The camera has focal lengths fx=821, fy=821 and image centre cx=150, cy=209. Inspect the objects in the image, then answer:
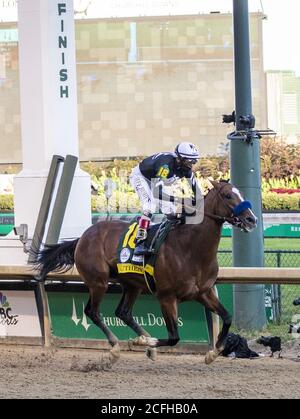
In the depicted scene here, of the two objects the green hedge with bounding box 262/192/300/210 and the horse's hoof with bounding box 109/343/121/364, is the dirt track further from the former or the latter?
the green hedge with bounding box 262/192/300/210

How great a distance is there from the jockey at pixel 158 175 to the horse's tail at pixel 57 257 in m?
0.87

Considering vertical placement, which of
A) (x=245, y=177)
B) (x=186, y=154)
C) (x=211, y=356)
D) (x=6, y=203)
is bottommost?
(x=211, y=356)

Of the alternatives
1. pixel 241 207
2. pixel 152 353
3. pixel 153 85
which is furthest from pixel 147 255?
pixel 153 85

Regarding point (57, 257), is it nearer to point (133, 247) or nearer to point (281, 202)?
point (133, 247)

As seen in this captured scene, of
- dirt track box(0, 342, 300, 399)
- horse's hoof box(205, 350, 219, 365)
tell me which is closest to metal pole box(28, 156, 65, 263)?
dirt track box(0, 342, 300, 399)

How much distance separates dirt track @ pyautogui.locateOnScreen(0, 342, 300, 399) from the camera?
5566 mm

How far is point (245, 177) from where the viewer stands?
8031mm

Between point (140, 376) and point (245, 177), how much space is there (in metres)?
2.58

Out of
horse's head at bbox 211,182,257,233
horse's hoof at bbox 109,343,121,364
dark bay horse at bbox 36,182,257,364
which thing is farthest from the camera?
horse's hoof at bbox 109,343,121,364

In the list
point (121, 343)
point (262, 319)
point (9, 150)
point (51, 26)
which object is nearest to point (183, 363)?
point (121, 343)

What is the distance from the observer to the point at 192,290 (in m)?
6.24

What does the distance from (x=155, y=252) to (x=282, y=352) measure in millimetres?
1623

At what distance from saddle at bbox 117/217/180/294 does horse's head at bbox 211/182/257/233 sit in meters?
0.40
